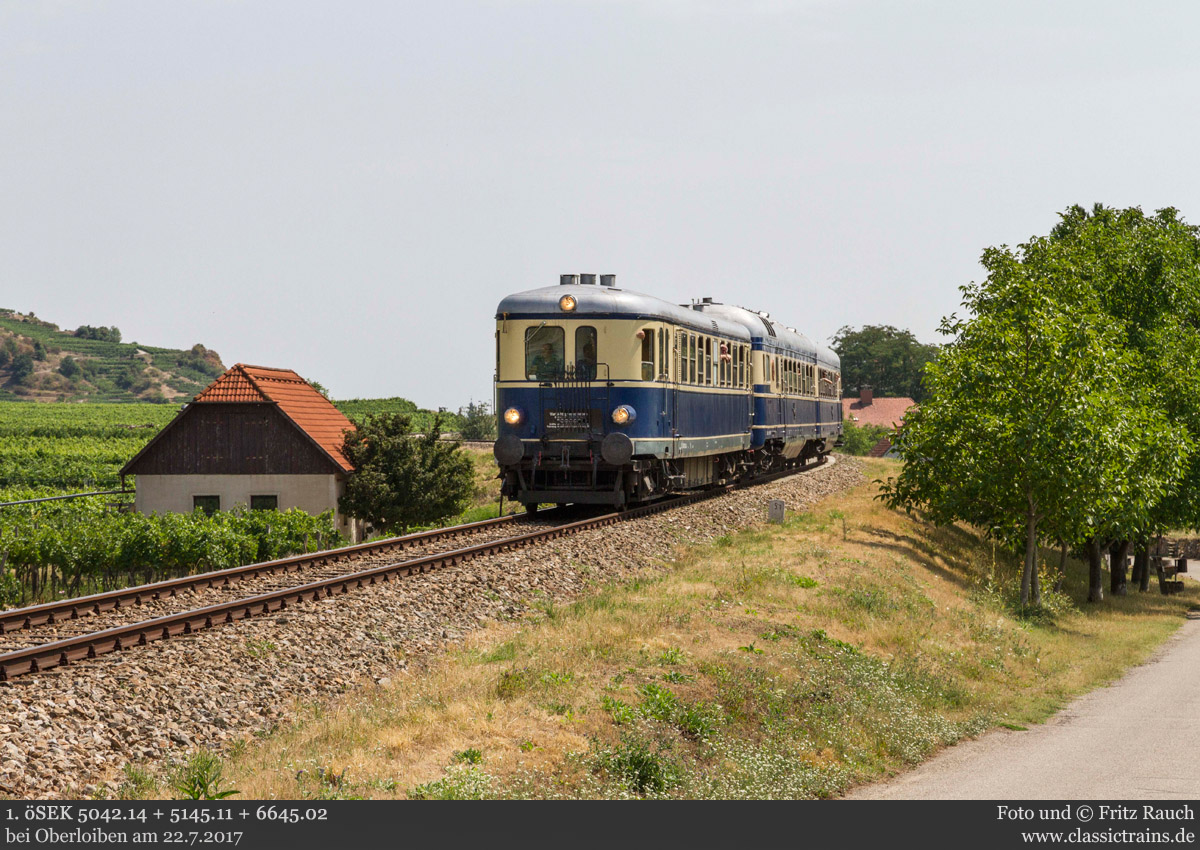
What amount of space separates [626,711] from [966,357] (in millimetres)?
19808

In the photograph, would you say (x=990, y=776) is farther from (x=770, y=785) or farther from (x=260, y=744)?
(x=260, y=744)

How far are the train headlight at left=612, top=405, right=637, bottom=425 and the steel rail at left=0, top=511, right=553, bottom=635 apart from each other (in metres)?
3.69

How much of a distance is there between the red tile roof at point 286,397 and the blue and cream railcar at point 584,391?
16563 millimetres

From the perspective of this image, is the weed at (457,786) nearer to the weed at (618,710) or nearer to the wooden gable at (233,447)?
the weed at (618,710)

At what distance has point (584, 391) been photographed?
21625mm

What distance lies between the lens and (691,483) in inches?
1033

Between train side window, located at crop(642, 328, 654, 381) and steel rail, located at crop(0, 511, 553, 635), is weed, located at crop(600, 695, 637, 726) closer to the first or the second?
steel rail, located at crop(0, 511, 553, 635)

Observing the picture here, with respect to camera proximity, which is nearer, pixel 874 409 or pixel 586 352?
pixel 586 352

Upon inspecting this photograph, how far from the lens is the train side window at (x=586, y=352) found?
21547 mm

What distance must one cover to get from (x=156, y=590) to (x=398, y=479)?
22900 mm

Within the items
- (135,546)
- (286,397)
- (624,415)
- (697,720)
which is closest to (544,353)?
(624,415)

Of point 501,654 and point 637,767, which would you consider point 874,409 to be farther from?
point 637,767

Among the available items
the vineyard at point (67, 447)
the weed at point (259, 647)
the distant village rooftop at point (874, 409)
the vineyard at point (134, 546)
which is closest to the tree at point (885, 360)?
the distant village rooftop at point (874, 409)

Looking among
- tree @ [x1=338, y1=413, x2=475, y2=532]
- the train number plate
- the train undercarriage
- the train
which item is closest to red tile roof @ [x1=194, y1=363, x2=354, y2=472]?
tree @ [x1=338, y1=413, x2=475, y2=532]
